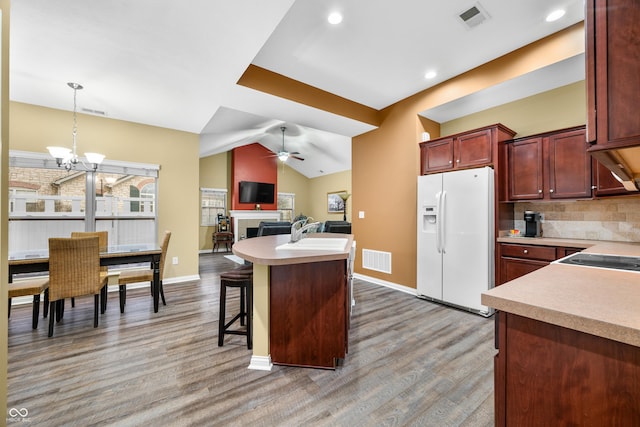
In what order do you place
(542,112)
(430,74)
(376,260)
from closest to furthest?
(542,112), (430,74), (376,260)

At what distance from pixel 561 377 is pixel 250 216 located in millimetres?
8269

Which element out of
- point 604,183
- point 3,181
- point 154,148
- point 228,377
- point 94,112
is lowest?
point 228,377

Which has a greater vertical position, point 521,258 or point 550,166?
point 550,166

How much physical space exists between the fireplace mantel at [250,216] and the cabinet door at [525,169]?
23.0 feet

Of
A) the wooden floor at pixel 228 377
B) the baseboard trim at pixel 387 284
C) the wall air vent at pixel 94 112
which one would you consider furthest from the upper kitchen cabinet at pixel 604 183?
the wall air vent at pixel 94 112

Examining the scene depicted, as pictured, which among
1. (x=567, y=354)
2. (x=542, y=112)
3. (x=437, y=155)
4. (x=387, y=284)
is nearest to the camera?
(x=567, y=354)

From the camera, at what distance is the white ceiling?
1.96 m

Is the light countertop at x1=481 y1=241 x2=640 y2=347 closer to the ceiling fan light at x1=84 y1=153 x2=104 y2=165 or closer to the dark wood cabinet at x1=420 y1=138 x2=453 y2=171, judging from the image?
the dark wood cabinet at x1=420 y1=138 x2=453 y2=171

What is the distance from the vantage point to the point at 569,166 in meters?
2.73

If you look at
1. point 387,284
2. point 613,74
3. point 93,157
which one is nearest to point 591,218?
point 387,284

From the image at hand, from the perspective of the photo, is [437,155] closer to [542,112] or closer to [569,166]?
[542,112]

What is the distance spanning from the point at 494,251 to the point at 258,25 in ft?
10.7

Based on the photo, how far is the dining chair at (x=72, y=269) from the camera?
240cm

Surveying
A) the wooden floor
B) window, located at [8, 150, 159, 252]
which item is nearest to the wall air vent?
window, located at [8, 150, 159, 252]
